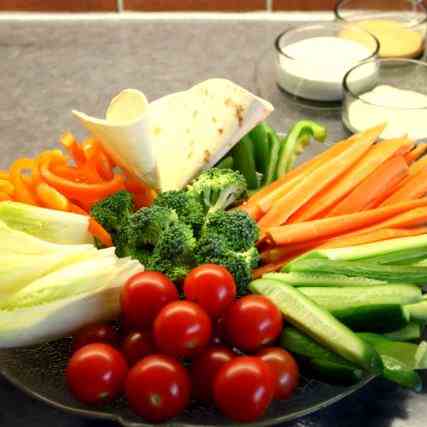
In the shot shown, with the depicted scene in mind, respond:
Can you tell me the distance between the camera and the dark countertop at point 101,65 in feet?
6.61

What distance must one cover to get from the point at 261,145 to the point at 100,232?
36 centimetres

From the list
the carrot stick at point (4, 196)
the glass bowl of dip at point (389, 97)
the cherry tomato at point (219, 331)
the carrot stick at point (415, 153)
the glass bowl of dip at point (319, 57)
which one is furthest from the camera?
the glass bowl of dip at point (319, 57)

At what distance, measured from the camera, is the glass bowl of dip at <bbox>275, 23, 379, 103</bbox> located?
1.96 metres

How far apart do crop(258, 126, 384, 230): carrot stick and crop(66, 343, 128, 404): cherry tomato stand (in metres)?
0.39

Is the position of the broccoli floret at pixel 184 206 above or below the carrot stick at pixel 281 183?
above

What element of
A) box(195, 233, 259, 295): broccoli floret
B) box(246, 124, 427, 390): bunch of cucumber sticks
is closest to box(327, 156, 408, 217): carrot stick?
box(246, 124, 427, 390): bunch of cucumber sticks

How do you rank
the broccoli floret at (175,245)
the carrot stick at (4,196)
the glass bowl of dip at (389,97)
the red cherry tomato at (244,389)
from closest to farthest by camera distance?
Answer: 1. the red cherry tomato at (244,389)
2. the broccoli floret at (175,245)
3. the carrot stick at (4,196)
4. the glass bowl of dip at (389,97)

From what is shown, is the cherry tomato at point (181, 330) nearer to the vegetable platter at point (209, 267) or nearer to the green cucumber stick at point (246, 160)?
the vegetable platter at point (209, 267)

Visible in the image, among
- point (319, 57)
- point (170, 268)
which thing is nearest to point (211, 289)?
point (170, 268)

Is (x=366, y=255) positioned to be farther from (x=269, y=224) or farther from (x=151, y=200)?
(x=151, y=200)

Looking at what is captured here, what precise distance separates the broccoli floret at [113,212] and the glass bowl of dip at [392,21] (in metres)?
1.00

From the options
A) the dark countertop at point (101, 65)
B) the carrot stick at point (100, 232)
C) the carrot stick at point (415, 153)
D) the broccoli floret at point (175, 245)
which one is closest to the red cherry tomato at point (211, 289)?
the broccoli floret at point (175, 245)

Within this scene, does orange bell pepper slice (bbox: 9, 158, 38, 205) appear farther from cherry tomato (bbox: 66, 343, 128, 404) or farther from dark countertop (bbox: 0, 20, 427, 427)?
dark countertop (bbox: 0, 20, 427, 427)

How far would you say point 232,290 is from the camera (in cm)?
113
